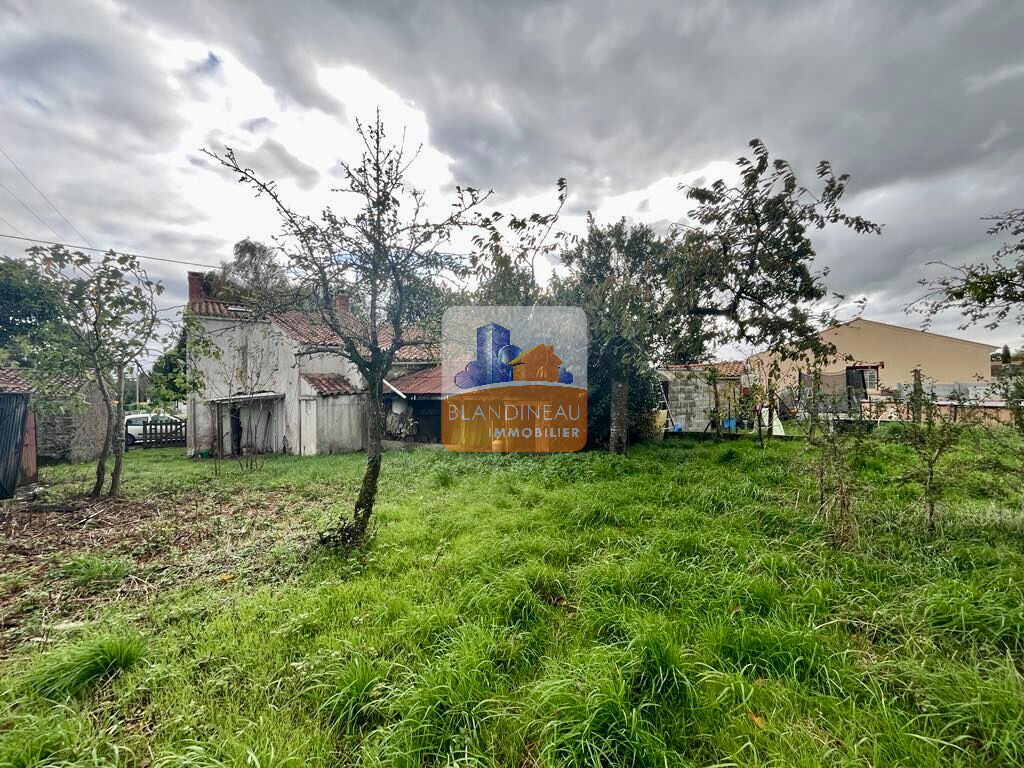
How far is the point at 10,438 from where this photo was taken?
685 centimetres

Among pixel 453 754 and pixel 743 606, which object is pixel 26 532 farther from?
pixel 743 606

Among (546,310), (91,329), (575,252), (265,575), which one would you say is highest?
(575,252)

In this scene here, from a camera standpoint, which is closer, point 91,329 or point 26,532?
point 26,532

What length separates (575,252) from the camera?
10453 millimetres

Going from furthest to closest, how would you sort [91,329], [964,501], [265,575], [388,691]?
[91,329], [964,501], [265,575], [388,691]

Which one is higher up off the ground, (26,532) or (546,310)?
(546,310)

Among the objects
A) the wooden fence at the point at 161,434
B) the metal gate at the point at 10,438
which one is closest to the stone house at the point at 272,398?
the wooden fence at the point at 161,434

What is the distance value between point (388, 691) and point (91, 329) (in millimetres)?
7803

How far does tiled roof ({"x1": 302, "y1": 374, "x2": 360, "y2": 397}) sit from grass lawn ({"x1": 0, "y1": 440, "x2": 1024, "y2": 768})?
26.6 ft

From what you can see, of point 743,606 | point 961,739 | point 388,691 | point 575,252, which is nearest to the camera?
Result: point 961,739

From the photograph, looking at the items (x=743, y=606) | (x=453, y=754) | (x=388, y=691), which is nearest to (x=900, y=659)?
(x=743, y=606)

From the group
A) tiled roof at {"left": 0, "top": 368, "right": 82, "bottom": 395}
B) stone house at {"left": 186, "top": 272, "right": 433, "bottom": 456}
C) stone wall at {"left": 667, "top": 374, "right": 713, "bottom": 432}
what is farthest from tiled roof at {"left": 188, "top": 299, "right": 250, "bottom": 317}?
stone wall at {"left": 667, "top": 374, "right": 713, "bottom": 432}

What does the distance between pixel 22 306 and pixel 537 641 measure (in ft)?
50.5

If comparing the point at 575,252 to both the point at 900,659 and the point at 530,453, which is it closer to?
the point at 530,453
